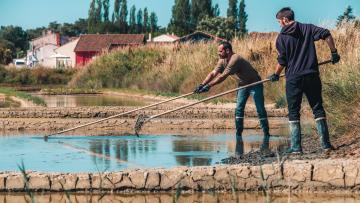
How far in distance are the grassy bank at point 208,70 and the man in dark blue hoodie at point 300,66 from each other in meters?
1.22

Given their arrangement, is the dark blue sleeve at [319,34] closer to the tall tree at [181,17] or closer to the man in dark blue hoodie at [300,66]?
the man in dark blue hoodie at [300,66]

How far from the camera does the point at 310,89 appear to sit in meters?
10.4

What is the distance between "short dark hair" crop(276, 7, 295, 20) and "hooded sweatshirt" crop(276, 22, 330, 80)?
3.8 inches

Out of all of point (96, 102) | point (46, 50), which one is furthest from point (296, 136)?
point (46, 50)

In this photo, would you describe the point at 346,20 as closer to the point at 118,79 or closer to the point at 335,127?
the point at 335,127

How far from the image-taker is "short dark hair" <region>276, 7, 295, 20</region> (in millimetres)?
10516

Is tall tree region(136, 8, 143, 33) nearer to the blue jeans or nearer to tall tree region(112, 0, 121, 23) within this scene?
tall tree region(112, 0, 121, 23)

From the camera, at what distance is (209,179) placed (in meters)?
8.23

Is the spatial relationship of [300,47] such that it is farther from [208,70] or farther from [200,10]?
[200,10]

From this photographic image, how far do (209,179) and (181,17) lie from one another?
9575 cm

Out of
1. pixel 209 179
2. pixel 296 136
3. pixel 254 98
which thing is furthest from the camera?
pixel 254 98

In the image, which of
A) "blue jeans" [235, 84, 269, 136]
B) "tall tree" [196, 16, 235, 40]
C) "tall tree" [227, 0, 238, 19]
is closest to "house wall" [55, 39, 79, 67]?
"tall tree" [227, 0, 238, 19]

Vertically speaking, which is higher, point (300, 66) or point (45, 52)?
point (45, 52)

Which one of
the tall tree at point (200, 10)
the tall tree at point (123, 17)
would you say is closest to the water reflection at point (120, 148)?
the tall tree at point (200, 10)
